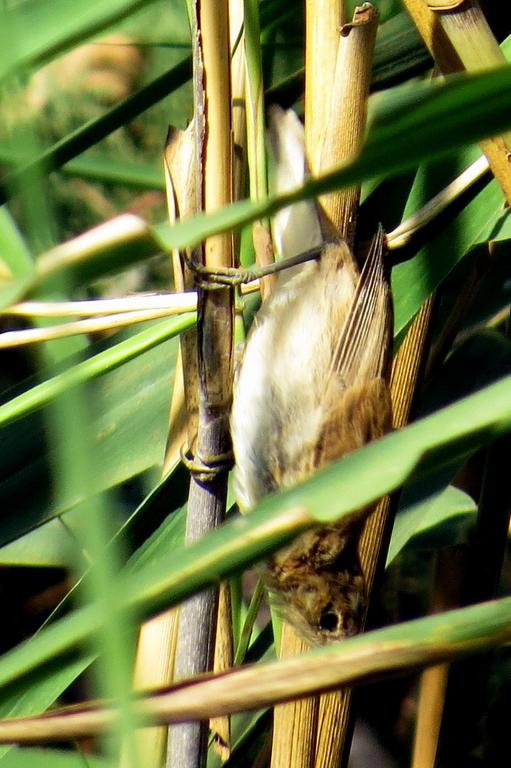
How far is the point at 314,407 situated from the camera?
5.22ft

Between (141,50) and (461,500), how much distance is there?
1.76m

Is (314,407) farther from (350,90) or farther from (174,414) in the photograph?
(350,90)

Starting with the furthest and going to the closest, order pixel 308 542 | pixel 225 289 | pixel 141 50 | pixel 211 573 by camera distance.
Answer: pixel 141 50
pixel 308 542
pixel 225 289
pixel 211 573

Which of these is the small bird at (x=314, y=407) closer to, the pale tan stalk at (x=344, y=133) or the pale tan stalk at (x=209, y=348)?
the pale tan stalk at (x=344, y=133)

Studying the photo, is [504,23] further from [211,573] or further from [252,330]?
[211,573]

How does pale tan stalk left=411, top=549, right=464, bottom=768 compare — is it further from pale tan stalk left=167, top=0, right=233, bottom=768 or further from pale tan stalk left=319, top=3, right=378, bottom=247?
pale tan stalk left=319, top=3, right=378, bottom=247

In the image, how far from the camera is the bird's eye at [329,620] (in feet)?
4.79

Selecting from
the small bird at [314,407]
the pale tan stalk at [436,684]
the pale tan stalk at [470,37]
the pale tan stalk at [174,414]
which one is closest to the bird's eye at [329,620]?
the small bird at [314,407]

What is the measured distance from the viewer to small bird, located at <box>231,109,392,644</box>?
1.46 meters

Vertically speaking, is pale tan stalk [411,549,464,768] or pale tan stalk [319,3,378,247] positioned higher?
pale tan stalk [319,3,378,247]

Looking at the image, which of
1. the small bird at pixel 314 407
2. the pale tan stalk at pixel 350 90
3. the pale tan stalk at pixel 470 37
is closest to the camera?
the pale tan stalk at pixel 470 37

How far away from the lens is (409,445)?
56 centimetres

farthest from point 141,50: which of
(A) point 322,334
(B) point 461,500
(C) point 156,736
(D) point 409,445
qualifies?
(D) point 409,445

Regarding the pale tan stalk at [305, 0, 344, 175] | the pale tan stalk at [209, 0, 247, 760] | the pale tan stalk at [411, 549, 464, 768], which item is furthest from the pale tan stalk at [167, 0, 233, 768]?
the pale tan stalk at [411, 549, 464, 768]
